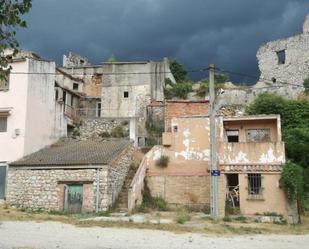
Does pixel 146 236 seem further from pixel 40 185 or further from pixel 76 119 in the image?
pixel 76 119

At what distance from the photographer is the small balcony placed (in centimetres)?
2333

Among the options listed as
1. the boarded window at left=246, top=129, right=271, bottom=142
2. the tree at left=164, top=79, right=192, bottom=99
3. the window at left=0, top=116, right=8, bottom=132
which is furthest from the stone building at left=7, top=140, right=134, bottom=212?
the tree at left=164, top=79, right=192, bottom=99

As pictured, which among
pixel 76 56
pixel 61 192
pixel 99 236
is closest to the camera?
pixel 99 236

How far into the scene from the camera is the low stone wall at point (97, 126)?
35000 mm

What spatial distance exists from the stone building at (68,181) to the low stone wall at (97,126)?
8526 mm

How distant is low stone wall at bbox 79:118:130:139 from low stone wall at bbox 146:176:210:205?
9.04 metres

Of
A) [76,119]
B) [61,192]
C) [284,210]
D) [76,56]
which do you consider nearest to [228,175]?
[284,210]

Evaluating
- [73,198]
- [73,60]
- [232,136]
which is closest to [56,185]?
[73,198]

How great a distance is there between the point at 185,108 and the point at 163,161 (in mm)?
7992

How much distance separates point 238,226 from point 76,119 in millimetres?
19599

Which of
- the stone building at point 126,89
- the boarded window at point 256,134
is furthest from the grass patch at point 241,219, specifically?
the stone building at point 126,89

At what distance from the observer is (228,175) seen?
24641mm

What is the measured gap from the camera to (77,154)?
2630 centimetres

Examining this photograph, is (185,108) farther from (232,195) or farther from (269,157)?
(269,157)
